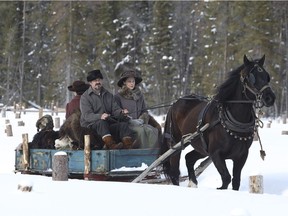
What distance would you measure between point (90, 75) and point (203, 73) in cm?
3742

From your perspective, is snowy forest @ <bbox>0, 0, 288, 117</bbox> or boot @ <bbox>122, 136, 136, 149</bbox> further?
snowy forest @ <bbox>0, 0, 288, 117</bbox>

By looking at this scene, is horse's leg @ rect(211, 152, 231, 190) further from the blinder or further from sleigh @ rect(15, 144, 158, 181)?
sleigh @ rect(15, 144, 158, 181)

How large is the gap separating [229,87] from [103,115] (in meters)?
2.08

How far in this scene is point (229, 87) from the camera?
8258mm

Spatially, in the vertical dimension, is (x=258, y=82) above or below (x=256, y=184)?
above

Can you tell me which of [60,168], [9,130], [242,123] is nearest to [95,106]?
[60,168]

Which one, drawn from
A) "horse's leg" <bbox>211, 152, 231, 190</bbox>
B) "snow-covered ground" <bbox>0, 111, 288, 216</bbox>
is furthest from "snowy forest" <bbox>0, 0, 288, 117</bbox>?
"snow-covered ground" <bbox>0, 111, 288, 216</bbox>

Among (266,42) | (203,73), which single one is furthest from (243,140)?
(203,73)

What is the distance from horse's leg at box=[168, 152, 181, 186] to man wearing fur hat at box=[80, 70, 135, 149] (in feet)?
2.77

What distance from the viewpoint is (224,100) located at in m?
8.20

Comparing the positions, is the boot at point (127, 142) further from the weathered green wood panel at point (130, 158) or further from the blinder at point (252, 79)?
the blinder at point (252, 79)

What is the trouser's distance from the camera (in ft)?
30.3

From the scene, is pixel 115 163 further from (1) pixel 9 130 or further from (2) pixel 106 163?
(1) pixel 9 130

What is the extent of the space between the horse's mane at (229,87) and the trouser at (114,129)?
173 cm
